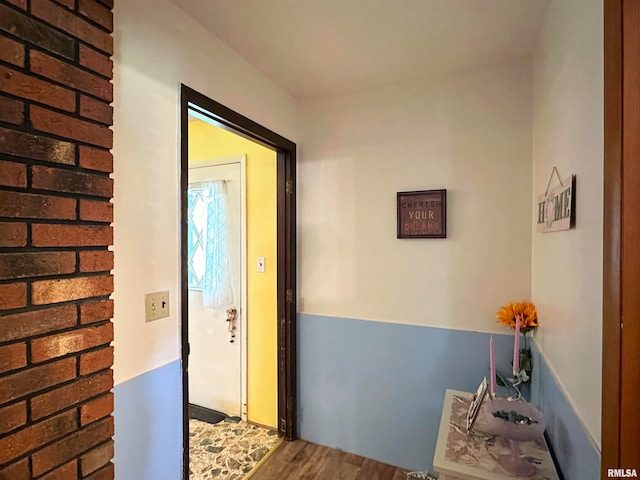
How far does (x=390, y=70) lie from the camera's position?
1.92 meters

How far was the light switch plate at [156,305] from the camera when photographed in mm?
1290

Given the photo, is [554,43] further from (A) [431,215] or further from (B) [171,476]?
(B) [171,476]

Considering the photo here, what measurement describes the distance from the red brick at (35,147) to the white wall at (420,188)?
1479mm

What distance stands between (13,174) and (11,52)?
0.31m

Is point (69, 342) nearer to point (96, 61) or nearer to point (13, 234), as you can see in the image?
point (13, 234)

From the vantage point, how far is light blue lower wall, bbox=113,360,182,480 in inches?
47.0

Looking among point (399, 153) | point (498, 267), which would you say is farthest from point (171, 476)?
point (399, 153)

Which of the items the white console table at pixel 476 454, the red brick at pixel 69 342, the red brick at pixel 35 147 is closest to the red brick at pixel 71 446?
the red brick at pixel 69 342

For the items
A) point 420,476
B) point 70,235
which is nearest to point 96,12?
point 70,235

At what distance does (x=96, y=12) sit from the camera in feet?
3.51

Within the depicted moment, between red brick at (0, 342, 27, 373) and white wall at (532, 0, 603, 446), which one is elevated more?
white wall at (532, 0, 603, 446)

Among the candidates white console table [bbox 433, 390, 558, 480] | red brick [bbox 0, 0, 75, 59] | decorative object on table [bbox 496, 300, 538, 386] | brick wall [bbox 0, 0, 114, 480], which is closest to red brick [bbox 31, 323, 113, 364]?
brick wall [bbox 0, 0, 114, 480]

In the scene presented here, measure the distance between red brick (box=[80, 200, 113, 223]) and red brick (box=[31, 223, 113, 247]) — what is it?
0.03 meters

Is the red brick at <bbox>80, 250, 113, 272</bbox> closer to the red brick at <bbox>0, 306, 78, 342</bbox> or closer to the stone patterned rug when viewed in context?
the red brick at <bbox>0, 306, 78, 342</bbox>
